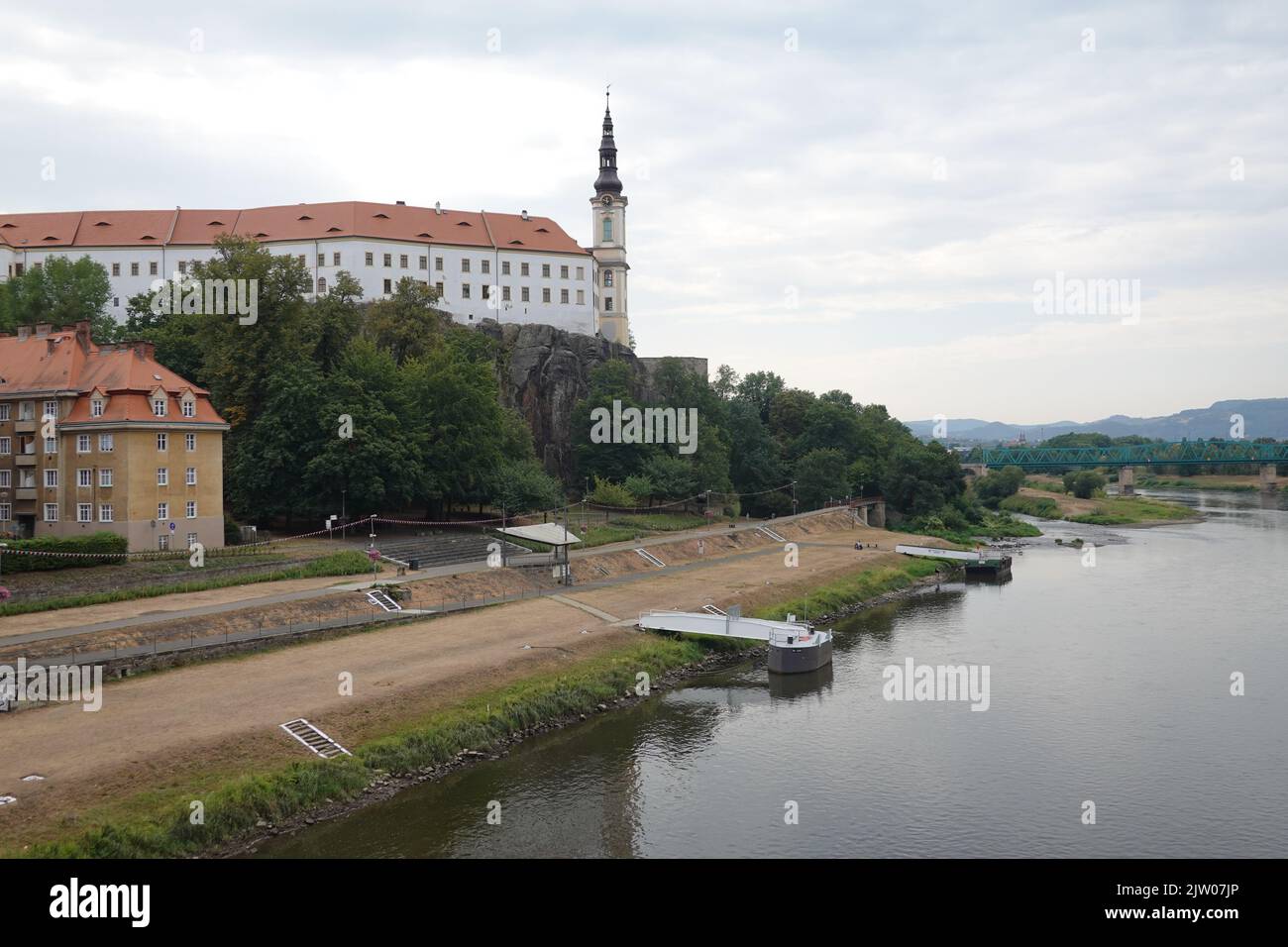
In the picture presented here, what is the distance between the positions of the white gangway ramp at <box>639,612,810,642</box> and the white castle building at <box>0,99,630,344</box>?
2192 inches

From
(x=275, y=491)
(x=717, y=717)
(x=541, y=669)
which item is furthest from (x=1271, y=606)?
(x=275, y=491)

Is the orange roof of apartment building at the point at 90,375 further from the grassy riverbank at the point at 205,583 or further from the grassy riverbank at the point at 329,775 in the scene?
the grassy riverbank at the point at 329,775

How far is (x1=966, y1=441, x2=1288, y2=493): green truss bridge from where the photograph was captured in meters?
150

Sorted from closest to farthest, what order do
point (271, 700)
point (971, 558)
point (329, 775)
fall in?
point (329, 775)
point (271, 700)
point (971, 558)

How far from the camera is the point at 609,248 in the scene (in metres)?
107

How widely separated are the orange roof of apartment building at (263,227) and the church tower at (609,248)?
22.7ft

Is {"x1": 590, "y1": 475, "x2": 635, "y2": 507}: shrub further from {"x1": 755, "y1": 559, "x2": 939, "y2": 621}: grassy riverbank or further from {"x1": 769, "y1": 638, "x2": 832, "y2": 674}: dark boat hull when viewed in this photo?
{"x1": 769, "y1": 638, "x2": 832, "y2": 674}: dark boat hull

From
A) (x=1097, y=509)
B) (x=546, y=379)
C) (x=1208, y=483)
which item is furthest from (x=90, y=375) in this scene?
(x=1208, y=483)

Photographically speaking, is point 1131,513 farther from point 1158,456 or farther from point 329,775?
point 329,775

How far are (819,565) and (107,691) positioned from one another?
4844cm

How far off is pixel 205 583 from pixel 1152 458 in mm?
151537

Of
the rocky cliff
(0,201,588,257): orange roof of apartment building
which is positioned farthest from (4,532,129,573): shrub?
(0,201,588,257): orange roof of apartment building

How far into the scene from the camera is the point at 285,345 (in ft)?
212

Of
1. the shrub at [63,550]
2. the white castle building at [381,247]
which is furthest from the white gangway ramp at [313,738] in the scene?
the white castle building at [381,247]
